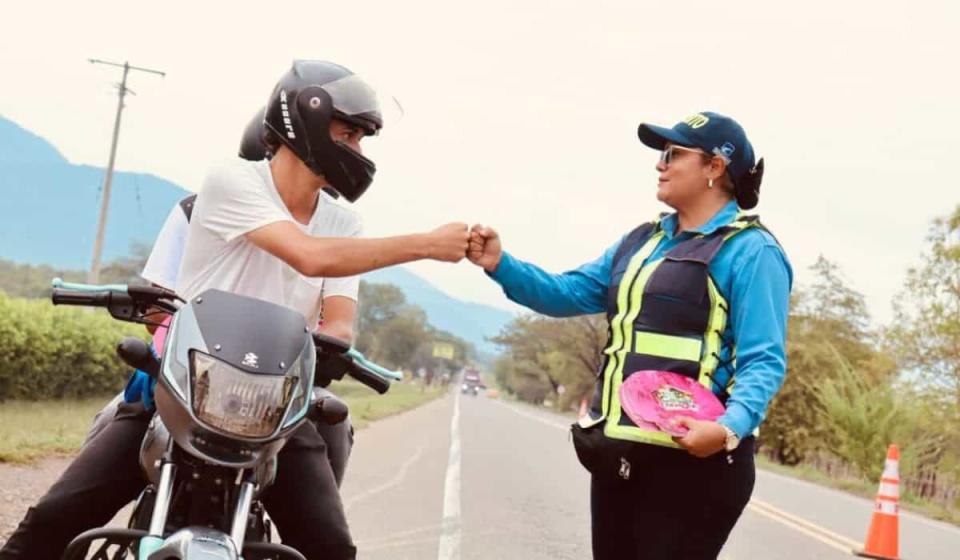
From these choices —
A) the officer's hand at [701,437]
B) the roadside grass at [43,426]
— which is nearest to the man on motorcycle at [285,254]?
the officer's hand at [701,437]

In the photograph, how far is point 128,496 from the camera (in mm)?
3266

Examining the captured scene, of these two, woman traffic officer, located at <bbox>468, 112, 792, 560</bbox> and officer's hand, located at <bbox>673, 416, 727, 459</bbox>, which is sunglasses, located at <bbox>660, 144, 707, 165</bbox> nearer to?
woman traffic officer, located at <bbox>468, 112, 792, 560</bbox>

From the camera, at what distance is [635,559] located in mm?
3646

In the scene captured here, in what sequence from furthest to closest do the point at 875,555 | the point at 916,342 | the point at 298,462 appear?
1. the point at 916,342
2. the point at 875,555
3. the point at 298,462

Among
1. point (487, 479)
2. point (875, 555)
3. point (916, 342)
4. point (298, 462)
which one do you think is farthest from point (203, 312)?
point (916, 342)

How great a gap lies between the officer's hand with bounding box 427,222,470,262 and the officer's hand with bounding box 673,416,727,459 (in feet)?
2.48

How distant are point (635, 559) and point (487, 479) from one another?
1094cm

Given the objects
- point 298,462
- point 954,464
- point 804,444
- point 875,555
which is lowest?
point 804,444

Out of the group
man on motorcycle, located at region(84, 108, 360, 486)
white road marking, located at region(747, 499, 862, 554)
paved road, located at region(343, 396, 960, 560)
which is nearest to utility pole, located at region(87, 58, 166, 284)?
paved road, located at region(343, 396, 960, 560)

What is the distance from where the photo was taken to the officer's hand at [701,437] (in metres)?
3.30

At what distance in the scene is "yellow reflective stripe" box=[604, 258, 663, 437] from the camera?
353cm

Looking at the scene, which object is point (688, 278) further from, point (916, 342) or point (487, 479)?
point (916, 342)

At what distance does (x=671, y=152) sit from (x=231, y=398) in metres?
1.73

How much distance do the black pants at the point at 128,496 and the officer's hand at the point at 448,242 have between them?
1.93ft
